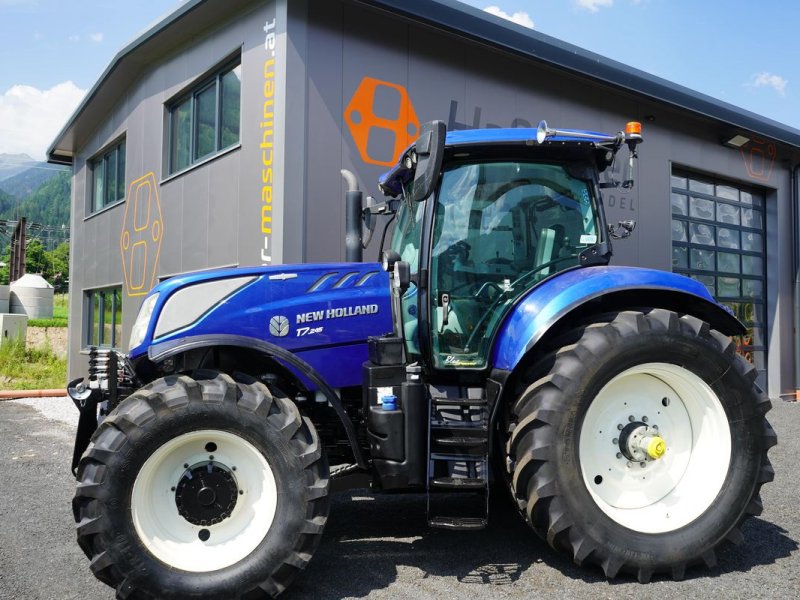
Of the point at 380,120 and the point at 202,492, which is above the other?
the point at 380,120

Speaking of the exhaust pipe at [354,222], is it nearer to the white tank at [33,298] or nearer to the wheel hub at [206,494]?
the wheel hub at [206,494]

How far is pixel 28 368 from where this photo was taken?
16.4 metres

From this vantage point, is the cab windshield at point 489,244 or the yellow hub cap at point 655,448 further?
the cab windshield at point 489,244

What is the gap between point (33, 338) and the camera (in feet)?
83.9

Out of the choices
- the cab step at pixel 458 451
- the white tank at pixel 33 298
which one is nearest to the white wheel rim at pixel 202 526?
the cab step at pixel 458 451

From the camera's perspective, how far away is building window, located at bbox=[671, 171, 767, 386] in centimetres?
1164

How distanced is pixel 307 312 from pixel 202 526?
123cm

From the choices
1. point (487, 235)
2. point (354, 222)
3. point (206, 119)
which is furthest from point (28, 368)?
point (487, 235)

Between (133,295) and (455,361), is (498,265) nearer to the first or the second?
(455,361)

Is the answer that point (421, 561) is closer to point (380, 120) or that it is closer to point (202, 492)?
point (202, 492)

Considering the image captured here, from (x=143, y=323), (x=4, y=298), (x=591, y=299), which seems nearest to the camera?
(x=591, y=299)

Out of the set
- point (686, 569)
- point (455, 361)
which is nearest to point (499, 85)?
point (455, 361)

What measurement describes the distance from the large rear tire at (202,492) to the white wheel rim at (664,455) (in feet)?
4.96

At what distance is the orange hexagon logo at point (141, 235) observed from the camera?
10508 mm
